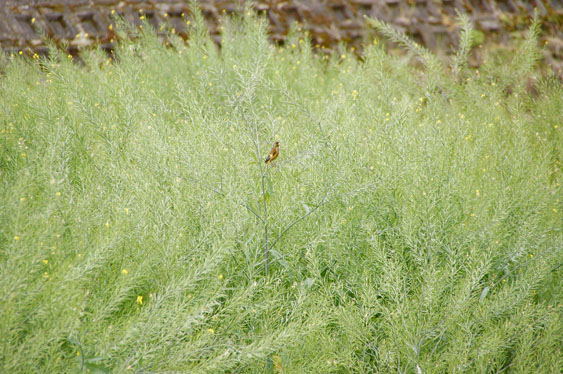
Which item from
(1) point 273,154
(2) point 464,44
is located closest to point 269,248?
(1) point 273,154

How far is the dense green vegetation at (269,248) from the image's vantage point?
4.84ft

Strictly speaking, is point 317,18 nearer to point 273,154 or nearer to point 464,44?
point 464,44

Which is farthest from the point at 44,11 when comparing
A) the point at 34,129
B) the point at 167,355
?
the point at 167,355

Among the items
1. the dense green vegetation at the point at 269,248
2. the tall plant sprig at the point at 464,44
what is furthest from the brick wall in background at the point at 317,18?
the dense green vegetation at the point at 269,248

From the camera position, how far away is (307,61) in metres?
4.11

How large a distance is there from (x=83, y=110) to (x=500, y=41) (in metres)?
3.82

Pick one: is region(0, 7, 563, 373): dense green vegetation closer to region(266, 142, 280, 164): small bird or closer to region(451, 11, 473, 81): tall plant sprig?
region(266, 142, 280, 164): small bird

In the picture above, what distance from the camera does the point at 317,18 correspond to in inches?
188

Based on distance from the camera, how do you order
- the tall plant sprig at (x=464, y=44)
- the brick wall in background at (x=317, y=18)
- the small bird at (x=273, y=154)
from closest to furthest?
the small bird at (x=273, y=154)
the tall plant sprig at (x=464, y=44)
the brick wall in background at (x=317, y=18)

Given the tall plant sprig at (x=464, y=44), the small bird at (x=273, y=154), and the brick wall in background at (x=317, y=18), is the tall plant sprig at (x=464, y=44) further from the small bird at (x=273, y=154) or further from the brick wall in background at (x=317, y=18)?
the small bird at (x=273, y=154)

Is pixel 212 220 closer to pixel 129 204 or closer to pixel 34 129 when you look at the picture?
pixel 129 204

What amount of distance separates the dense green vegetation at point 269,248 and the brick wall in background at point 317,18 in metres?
1.91

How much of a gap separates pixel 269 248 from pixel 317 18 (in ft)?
11.1

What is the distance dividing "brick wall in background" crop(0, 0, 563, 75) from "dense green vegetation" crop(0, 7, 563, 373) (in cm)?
191
